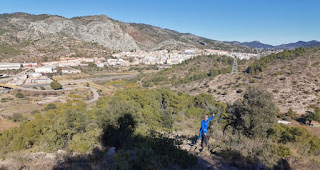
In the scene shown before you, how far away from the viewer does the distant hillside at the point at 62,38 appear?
85.6 m

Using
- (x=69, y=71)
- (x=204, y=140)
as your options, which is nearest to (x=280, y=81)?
(x=204, y=140)

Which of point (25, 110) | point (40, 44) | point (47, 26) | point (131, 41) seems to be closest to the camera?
point (25, 110)

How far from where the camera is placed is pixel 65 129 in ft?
33.1

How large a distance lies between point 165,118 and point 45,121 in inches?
352

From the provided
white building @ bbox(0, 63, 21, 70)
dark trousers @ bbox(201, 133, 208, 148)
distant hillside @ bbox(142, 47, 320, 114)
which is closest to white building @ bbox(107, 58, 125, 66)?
white building @ bbox(0, 63, 21, 70)

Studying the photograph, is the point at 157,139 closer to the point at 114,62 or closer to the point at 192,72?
the point at 192,72

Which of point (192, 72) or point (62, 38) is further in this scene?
point (62, 38)

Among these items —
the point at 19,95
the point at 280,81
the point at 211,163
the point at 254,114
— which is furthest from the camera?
the point at 19,95

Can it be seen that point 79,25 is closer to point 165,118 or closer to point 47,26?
point 47,26

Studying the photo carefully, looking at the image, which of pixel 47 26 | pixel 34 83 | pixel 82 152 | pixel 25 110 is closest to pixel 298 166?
pixel 82 152

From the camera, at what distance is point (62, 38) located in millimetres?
98500

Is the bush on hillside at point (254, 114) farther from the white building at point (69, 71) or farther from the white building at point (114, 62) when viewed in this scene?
the white building at point (114, 62)

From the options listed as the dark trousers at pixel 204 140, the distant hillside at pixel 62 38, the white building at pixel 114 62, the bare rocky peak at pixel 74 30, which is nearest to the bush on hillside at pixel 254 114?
the dark trousers at pixel 204 140

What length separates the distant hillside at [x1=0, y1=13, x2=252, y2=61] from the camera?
281 feet
